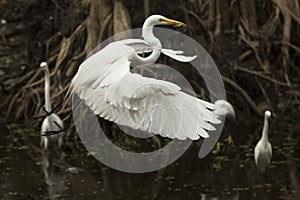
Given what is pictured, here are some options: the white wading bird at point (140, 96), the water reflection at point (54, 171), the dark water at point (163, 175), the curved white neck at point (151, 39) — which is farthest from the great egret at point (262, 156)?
the curved white neck at point (151, 39)

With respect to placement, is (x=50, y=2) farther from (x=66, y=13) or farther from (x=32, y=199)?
(x=32, y=199)

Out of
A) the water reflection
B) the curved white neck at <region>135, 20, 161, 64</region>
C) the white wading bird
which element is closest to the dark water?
the water reflection

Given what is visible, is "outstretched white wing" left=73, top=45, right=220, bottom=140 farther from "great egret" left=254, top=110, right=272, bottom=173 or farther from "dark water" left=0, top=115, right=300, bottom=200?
"great egret" left=254, top=110, right=272, bottom=173

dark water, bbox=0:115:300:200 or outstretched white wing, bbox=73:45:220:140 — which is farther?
dark water, bbox=0:115:300:200

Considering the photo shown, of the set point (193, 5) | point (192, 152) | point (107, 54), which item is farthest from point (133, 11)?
point (107, 54)

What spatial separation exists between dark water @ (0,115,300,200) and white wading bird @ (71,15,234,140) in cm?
214

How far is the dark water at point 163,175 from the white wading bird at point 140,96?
2.14 metres

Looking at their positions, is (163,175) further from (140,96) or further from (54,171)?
(140,96)

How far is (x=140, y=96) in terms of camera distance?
5105 mm

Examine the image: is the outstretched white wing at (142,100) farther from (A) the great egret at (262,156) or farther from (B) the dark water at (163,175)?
(A) the great egret at (262,156)

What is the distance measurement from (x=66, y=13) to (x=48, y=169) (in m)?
2.96

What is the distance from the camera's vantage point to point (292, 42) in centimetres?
1098

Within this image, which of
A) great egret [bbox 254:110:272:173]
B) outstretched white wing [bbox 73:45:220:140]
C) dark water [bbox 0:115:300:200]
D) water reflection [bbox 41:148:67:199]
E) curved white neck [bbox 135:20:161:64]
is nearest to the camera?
outstretched white wing [bbox 73:45:220:140]

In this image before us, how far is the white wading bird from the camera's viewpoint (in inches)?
194
